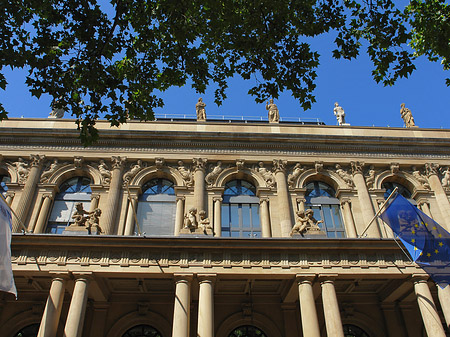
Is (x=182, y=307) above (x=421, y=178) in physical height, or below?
below

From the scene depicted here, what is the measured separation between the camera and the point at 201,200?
65.5 feet

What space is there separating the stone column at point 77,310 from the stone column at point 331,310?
9083 mm

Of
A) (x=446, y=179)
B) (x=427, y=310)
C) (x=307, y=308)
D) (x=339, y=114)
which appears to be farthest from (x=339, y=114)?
(x=307, y=308)

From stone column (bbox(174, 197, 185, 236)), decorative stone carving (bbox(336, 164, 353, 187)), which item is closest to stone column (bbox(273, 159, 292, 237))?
decorative stone carving (bbox(336, 164, 353, 187))

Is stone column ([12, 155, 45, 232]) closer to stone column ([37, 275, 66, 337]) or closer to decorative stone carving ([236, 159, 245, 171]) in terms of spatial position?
stone column ([37, 275, 66, 337])

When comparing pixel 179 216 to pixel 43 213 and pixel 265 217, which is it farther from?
pixel 43 213

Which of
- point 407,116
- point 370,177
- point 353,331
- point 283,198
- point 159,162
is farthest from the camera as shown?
point 407,116

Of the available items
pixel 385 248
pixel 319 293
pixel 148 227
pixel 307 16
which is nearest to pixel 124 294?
pixel 148 227

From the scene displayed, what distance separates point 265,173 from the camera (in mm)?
21547

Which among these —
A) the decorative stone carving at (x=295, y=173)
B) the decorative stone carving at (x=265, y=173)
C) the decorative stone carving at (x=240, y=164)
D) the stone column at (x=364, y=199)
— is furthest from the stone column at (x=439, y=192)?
the decorative stone carving at (x=240, y=164)

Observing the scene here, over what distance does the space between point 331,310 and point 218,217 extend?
6.99 metres

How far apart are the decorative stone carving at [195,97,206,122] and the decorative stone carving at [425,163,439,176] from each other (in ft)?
42.3

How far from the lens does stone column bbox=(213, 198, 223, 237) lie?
19422 millimetres

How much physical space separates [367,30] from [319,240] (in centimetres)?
851
